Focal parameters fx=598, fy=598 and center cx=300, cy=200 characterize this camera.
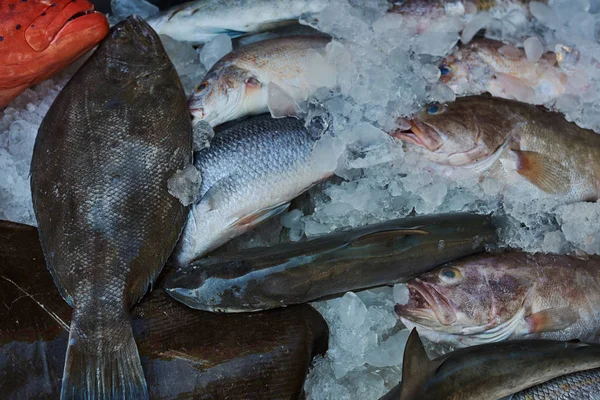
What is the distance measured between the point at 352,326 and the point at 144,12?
1.72 metres

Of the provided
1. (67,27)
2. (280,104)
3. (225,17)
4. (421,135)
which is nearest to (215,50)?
(225,17)

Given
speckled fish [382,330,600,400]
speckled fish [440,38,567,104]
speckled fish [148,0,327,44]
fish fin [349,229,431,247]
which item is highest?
speckled fish [148,0,327,44]

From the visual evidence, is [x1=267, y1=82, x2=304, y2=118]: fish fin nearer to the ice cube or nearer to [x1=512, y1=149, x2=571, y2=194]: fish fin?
the ice cube

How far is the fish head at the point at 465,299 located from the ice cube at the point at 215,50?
124cm

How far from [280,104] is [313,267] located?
65 centimetres

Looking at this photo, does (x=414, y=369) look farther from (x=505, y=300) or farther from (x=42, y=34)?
(x=42, y=34)

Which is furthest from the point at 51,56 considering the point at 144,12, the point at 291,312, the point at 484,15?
the point at 484,15

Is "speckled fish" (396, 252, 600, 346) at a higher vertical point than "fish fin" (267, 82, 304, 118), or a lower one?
lower

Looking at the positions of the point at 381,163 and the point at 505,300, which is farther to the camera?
the point at 381,163

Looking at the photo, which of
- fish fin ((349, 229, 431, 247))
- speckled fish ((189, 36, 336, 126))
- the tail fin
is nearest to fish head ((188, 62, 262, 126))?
speckled fish ((189, 36, 336, 126))

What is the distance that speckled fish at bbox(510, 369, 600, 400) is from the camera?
78.3 inches

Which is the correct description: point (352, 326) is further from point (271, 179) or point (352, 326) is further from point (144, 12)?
point (144, 12)

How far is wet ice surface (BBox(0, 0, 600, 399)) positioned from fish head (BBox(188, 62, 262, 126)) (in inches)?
10.1

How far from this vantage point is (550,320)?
208cm
